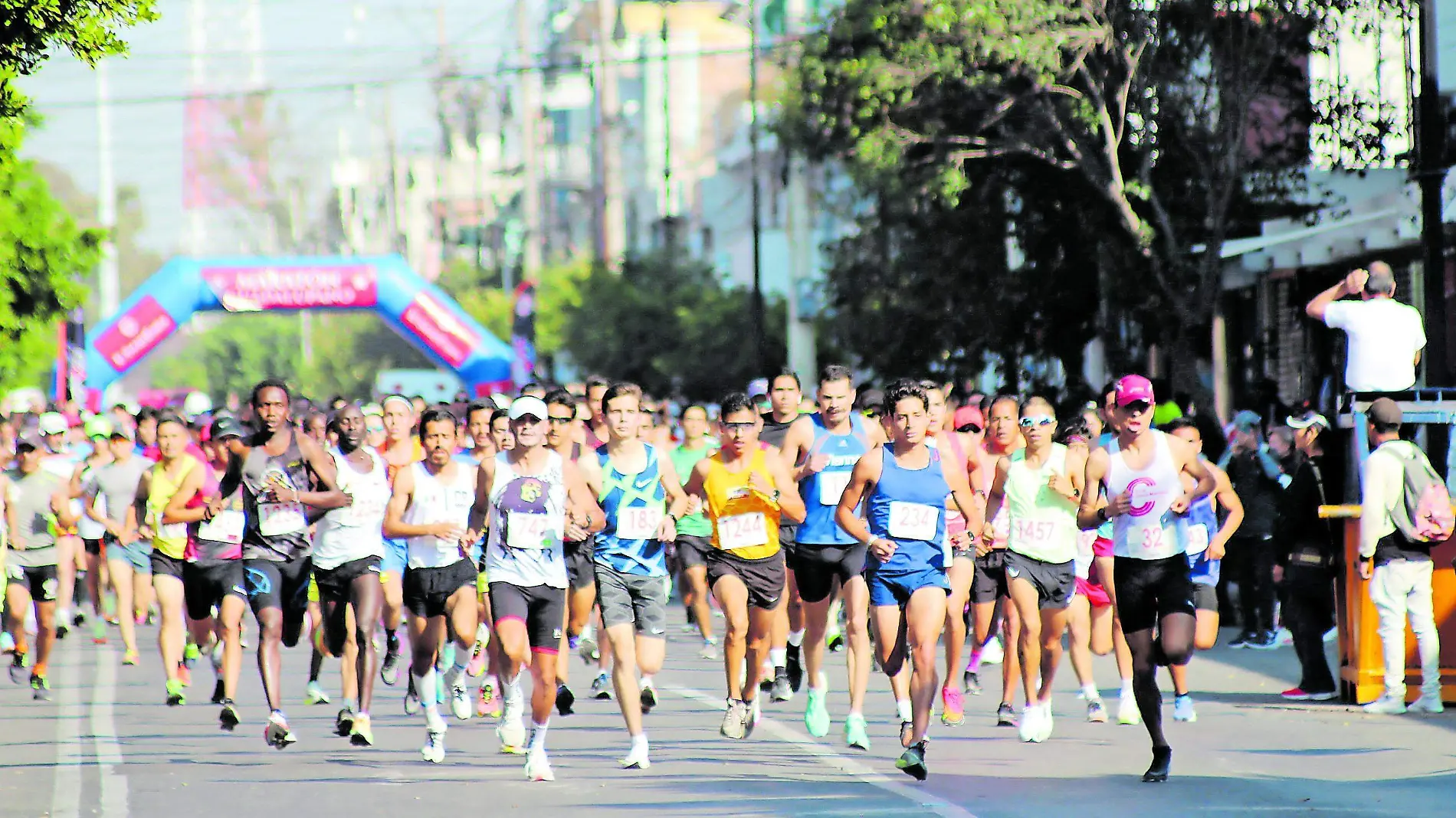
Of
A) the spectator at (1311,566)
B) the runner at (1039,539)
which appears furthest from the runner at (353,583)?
the spectator at (1311,566)

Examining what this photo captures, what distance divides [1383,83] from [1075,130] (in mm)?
5358

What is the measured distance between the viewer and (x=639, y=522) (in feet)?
37.1

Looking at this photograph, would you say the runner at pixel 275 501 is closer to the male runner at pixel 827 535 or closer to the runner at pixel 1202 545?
the male runner at pixel 827 535

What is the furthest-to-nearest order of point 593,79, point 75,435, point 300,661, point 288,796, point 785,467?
point 593,79
point 75,435
point 300,661
point 785,467
point 288,796

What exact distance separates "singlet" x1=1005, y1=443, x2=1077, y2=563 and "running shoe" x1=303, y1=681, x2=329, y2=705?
414 cm

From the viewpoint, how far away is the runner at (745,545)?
11422mm

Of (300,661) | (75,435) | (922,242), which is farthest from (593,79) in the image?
(300,661)

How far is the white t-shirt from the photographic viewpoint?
13539mm

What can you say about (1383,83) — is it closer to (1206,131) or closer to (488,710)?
(1206,131)

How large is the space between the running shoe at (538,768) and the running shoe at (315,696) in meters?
3.18

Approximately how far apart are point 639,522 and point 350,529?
61.7 inches

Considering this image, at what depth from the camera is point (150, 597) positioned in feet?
63.4

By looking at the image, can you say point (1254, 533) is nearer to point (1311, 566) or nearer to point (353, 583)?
point (1311, 566)

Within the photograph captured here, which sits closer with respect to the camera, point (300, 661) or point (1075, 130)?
point (300, 661)
